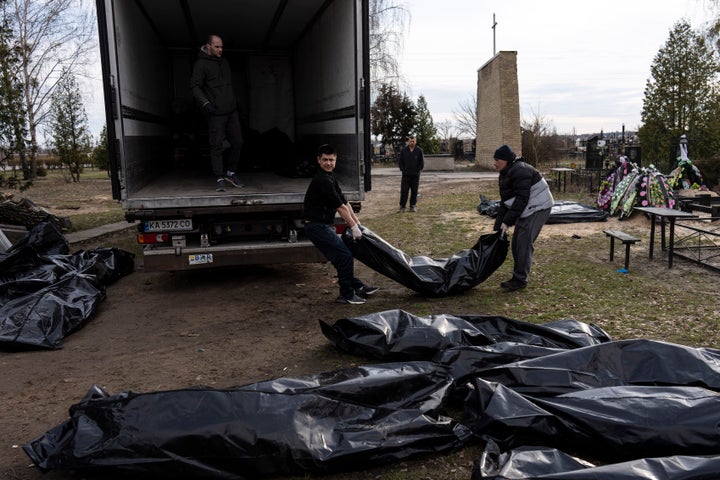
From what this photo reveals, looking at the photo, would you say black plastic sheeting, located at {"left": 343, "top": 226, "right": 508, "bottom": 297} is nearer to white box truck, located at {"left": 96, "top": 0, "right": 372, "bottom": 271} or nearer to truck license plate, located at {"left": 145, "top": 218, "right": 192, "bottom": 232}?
white box truck, located at {"left": 96, "top": 0, "right": 372, "bottom": 271}

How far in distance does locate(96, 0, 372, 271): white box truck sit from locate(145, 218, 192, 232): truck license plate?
1 centimetres

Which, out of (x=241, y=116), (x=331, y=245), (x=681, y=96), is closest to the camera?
(x=331, y=245)

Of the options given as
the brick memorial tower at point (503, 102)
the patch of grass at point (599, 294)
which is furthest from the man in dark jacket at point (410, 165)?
the brick memorial tower at point (503, 102)

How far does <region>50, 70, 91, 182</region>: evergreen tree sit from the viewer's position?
75.4 ft

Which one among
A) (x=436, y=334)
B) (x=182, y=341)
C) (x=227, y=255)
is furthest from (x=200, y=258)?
(x=436, y=334)

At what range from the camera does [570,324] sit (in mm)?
4398

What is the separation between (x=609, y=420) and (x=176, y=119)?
29.4 feet

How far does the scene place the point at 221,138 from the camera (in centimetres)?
689

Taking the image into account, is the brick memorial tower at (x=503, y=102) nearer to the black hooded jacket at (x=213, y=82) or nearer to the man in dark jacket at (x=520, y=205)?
the man in dark jacket at (x=520, y=205)

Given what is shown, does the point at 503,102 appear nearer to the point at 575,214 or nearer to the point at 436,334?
the point at 575,214

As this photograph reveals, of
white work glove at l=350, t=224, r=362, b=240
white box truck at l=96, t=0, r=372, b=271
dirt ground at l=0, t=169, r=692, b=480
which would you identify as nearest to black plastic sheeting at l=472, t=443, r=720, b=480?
dirt ground at l=0, t=169, r=692, b=480

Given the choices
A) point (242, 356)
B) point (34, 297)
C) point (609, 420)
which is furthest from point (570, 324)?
point (34, 297)

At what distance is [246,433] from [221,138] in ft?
15.8

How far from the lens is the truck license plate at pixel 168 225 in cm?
590
